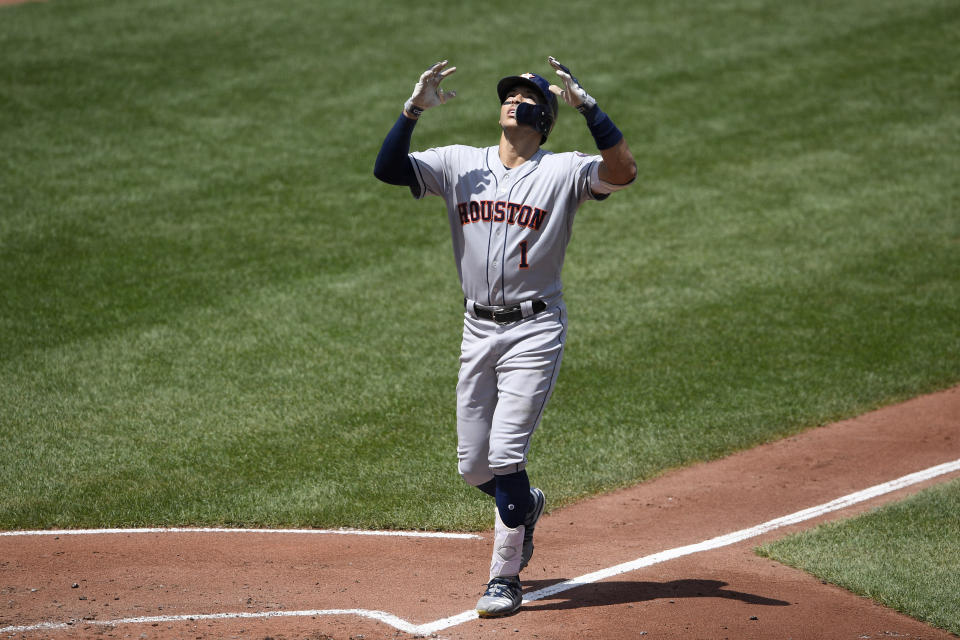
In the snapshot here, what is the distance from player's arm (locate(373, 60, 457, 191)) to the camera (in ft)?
16.3

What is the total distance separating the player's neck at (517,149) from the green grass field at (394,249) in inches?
93.8

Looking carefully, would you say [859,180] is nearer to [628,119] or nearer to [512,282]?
[628,119]

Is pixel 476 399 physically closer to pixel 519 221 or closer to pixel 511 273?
pixel 511 273

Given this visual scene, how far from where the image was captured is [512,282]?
4.97 meters

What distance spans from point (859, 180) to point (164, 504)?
31.1 ft

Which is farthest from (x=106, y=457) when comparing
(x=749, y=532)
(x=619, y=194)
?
(x=619, y=194)

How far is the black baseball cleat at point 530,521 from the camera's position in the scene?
17.0ft

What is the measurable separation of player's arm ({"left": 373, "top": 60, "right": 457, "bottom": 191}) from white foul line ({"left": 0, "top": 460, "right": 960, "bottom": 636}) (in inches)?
81.0

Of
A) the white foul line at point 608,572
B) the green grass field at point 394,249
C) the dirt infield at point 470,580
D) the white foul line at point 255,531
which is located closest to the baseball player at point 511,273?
the white foul line at point 608,572

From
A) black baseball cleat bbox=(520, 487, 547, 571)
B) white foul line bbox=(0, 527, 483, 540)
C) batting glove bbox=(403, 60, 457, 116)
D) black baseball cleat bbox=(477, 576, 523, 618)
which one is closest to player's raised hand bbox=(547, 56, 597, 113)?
batting glove bbox=(403, 60, 457, 116)

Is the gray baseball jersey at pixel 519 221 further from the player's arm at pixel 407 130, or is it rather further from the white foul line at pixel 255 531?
the white foul line at pixel 255 531

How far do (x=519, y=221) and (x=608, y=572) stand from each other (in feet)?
6.41

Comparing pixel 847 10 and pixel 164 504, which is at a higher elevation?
pixel 847 10

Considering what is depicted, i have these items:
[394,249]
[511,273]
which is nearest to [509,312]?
[511,273]
